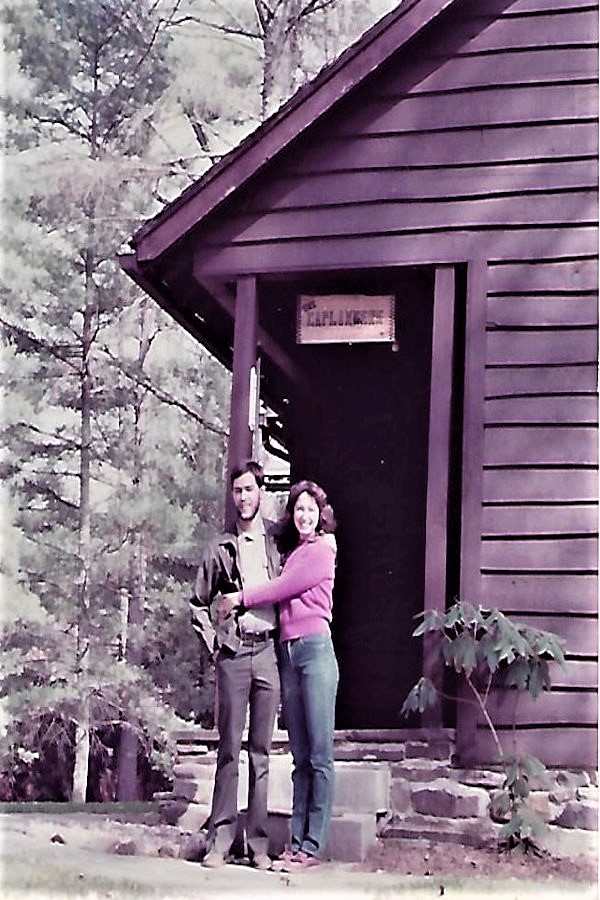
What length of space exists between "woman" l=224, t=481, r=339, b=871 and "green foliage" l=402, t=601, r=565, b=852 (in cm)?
60

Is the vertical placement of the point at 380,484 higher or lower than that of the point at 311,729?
higher

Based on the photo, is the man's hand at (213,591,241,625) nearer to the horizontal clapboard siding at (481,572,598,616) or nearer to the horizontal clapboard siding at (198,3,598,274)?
the horizontal clapboard siding at (481,572,598,616)

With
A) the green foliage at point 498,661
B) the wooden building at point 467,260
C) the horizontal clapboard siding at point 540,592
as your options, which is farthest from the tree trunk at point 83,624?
the horizontal clapboard siding at point 540,592

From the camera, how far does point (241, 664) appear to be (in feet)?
17.0

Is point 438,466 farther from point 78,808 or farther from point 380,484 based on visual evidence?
point 78,808

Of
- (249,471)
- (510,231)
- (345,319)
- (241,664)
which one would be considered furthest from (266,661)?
(510,231)

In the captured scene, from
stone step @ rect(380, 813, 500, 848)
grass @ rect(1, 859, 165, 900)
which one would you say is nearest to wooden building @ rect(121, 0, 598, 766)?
stone step @ rect(380, 813, 500, 848)

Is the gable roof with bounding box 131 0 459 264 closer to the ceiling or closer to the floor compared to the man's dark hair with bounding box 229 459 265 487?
closer to the ceiling

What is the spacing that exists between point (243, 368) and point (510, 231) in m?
1.43

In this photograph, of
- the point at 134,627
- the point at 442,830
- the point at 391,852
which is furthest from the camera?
the point at 134,627

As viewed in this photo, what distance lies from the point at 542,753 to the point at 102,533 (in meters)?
3.57

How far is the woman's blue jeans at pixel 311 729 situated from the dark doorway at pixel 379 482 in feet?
5.28

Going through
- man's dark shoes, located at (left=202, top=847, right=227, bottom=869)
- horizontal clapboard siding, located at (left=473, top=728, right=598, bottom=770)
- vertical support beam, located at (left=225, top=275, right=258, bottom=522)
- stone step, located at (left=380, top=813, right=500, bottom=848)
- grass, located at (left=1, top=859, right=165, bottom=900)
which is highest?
vertical support beam, located at (left=225, top=275, right=258, bottom=522)

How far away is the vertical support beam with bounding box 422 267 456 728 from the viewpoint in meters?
5.79
